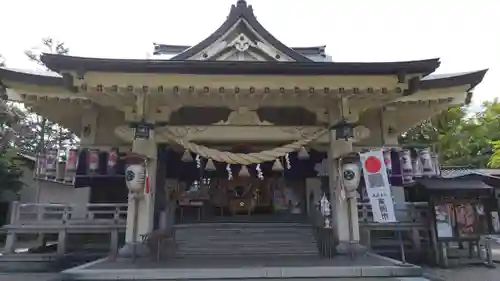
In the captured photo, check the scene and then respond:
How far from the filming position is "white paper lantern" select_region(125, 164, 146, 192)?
8.48 m

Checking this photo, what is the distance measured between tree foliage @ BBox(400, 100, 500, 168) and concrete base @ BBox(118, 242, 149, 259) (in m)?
24.0

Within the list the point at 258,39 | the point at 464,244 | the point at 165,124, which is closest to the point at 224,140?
the point at 165,124

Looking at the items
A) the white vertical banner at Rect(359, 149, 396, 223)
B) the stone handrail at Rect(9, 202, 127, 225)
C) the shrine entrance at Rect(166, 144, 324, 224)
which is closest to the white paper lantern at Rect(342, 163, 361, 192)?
the white vertical banner at Rect(359, 149, 396, 223)

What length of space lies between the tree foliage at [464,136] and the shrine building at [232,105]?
56.7 ft

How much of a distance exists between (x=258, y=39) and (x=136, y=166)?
7.02m

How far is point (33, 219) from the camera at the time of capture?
10.9 meters

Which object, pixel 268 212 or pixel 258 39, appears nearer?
pixel 258 39

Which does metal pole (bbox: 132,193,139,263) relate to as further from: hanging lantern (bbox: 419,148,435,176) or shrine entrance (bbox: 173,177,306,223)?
hanging lantern (bbox: 419,148,435,176)

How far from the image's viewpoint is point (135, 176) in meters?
8.47

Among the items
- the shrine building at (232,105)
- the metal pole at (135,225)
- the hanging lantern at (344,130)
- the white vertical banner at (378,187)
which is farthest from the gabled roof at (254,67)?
the metal pole at (135,225)

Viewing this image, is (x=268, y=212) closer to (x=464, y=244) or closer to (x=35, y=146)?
(x=464, y=244)

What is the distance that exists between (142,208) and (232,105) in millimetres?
3643

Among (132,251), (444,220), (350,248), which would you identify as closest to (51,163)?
(132,251)

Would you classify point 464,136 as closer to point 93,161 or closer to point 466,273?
point 466,273
